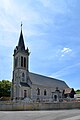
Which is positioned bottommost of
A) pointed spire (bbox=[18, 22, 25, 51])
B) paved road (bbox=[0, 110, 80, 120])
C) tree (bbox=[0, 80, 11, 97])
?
paved road (bbox=[0, 110, 80, 120])

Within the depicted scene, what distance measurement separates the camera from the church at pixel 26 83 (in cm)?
5469

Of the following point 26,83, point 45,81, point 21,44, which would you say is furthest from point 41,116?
point 45,81

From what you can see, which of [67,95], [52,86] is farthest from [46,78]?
[67,95]

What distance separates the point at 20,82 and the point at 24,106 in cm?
2105

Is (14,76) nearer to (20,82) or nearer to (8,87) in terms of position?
(20,82)

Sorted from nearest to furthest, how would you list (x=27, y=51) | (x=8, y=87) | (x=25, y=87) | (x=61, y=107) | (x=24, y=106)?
(x=24, y=106) < (x=61, y=107) < (x=25, y=87) < (x=27, y=51) < (x=8, y=87)

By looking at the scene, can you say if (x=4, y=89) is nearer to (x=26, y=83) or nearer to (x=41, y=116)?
(x=26, y=83)

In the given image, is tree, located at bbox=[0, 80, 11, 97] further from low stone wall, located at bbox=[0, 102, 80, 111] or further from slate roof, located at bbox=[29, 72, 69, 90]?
low stone wall, located at bbox=[0, 102, 80, 111]

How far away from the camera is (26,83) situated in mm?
57031

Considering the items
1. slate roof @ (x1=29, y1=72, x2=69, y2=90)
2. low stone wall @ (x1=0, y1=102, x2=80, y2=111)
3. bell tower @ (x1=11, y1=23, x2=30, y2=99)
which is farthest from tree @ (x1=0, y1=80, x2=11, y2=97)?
low stone wall @ (x1=0, y1=102, x2=80, y2=111)

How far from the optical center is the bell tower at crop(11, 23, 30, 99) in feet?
180

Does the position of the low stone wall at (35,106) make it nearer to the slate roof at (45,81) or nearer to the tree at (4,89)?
the slate roof at (45,81)

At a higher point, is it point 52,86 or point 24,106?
point 52,86

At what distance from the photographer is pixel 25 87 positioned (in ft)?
180
